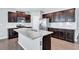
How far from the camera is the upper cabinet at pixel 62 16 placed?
79.3 inches

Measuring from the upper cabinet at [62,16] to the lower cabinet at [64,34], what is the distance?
0.50ft

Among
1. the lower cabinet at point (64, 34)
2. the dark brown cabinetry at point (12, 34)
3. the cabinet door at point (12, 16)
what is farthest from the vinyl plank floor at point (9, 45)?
the lower cabinet at point (64, 34)

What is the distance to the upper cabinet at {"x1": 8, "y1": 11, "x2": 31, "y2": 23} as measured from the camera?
2.10 meters

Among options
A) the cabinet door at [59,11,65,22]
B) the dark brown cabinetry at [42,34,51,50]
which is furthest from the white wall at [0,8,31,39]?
the cabinet door at [59,11,65,22]

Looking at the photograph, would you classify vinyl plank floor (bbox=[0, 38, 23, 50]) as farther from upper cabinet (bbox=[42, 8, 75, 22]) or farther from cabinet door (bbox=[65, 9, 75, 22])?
cabinet door (bbox=[65, 9, 75, 22])

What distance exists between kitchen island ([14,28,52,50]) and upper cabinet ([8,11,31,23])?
0.47 ft

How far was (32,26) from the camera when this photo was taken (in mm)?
2127

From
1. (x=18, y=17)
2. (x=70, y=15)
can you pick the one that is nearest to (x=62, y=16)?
(x=70, y=15)

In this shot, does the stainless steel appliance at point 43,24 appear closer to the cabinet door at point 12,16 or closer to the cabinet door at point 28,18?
the cabinet door at point 28,18

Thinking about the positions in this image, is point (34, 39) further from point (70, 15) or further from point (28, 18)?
A: point (70, 15)

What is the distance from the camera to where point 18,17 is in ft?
7.00
